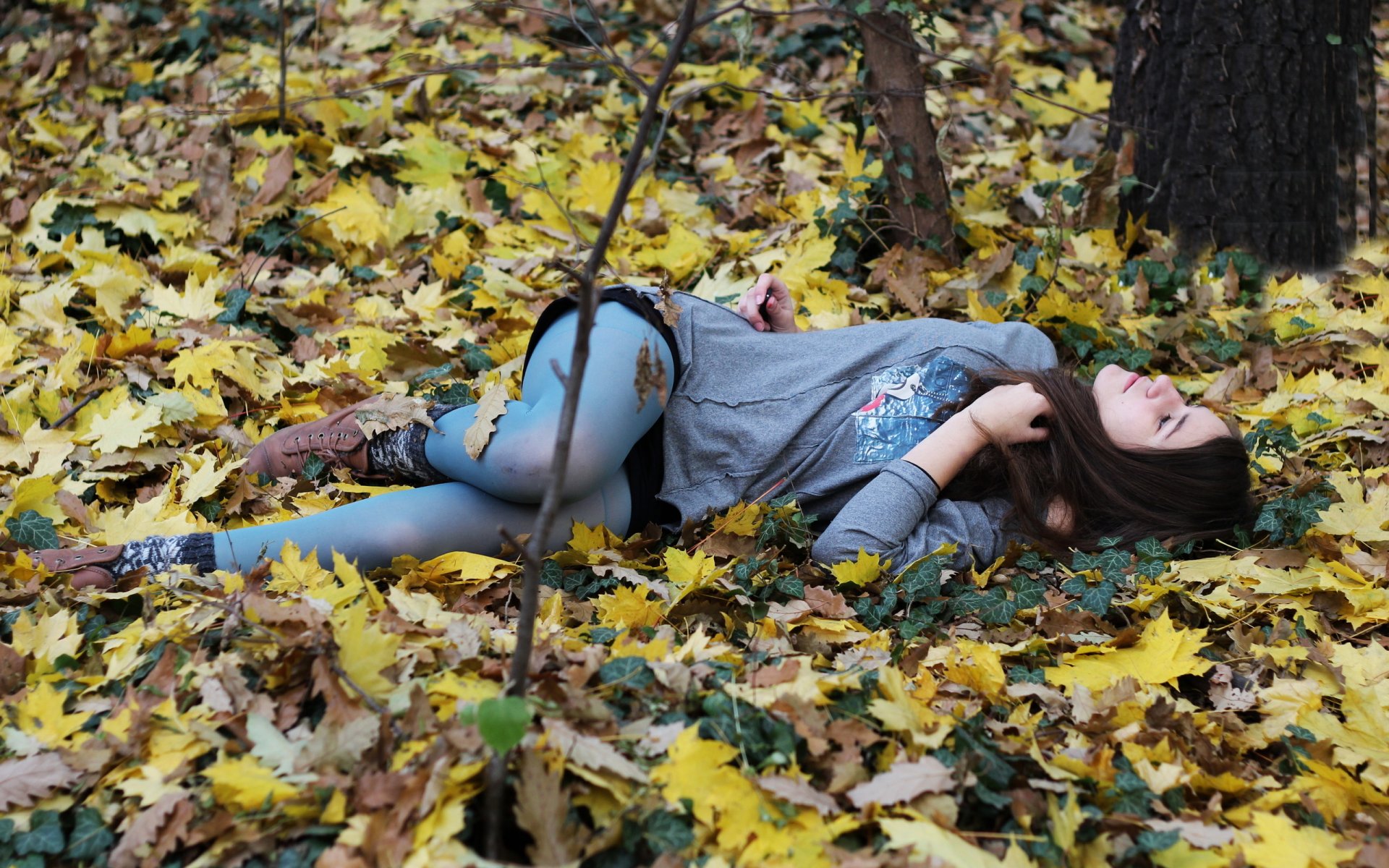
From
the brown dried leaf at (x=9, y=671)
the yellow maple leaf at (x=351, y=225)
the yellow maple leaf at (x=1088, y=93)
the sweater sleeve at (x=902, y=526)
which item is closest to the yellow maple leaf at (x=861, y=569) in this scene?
the sweater sleeve at (x=902, y=526)

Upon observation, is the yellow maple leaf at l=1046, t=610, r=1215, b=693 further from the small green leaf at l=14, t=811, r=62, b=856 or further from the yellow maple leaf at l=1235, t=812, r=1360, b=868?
the small green leaf at l=14, t=811, r=62, b=856

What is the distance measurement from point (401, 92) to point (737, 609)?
3.35m

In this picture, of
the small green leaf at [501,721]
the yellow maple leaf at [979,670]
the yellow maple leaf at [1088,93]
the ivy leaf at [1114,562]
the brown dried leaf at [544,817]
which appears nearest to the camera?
the small green leaf at [501,721]

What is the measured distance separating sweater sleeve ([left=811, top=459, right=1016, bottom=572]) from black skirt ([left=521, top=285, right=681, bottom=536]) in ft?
1.39

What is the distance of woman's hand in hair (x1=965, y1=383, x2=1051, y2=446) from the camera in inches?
104

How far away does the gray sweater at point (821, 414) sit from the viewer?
272 centimetres

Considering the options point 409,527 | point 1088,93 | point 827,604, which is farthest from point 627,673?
point 1088,93

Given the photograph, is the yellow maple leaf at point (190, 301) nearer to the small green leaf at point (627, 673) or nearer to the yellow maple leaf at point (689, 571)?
the yellow maple leaf at point (689, 571)

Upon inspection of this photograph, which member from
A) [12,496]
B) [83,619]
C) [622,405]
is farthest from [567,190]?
[83,619]

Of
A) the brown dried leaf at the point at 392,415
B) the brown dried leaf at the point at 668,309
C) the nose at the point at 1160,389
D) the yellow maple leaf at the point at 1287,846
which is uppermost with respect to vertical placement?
the brown dried leaf at the point at 668,309

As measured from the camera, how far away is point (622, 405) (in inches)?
96.7

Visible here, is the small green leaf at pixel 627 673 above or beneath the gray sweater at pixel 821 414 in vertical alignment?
beneath

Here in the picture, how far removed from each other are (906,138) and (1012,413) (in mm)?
1454

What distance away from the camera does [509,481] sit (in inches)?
97.0
